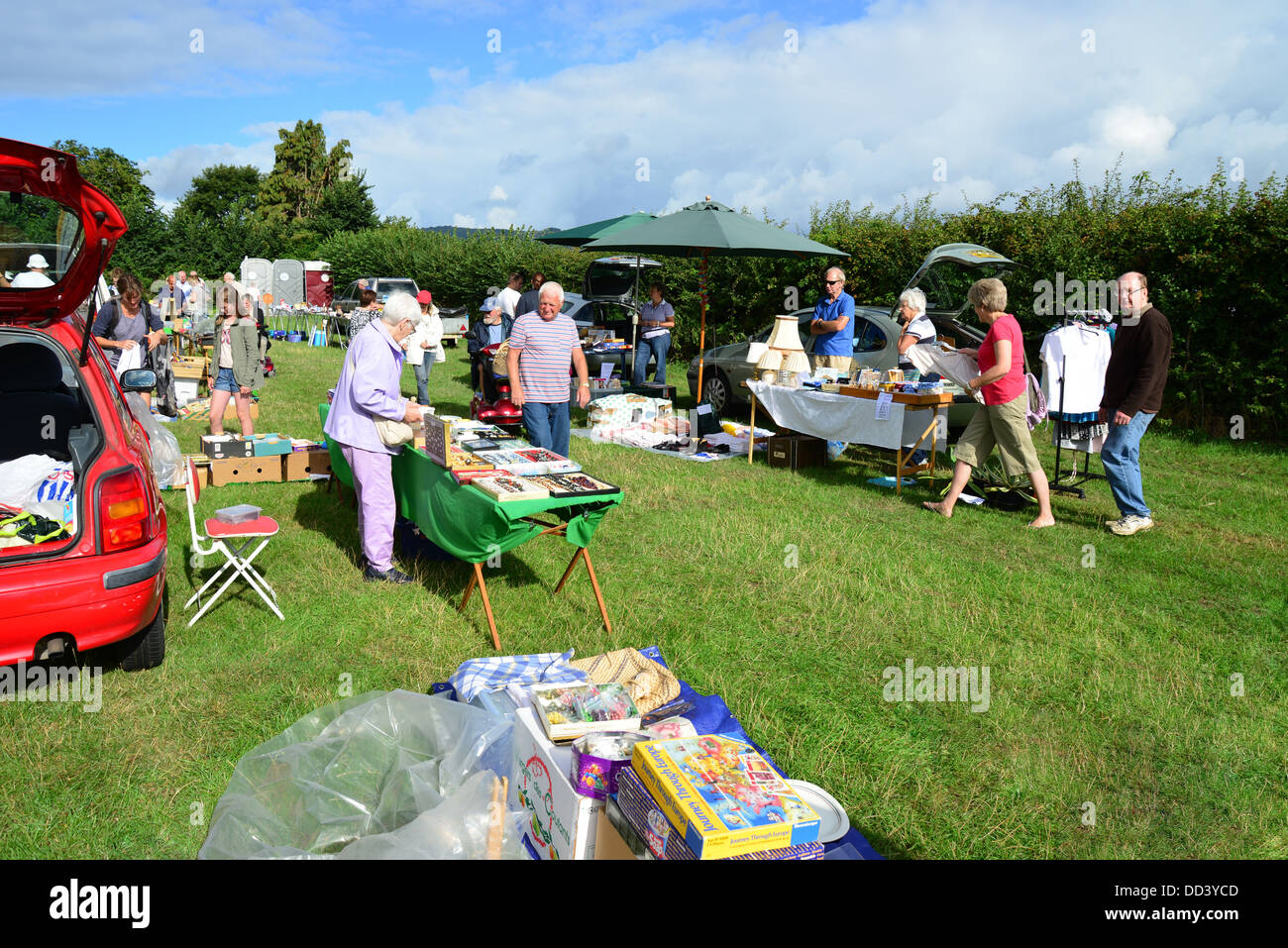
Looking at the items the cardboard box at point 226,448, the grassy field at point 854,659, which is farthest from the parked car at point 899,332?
the cardboard box at point 226,448

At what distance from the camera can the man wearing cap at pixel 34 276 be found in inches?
171

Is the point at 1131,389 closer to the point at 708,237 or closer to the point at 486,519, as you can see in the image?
the point at 708,237

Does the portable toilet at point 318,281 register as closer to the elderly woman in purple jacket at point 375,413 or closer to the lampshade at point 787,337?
the lampshade at point 787,337

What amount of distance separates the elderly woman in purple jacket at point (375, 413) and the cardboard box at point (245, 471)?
2.90 metres

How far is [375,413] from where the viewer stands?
17.1 ft

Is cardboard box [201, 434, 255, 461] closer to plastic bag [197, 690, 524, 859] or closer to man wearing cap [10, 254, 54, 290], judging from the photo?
man wearing cap [10, 254, 54, 290]

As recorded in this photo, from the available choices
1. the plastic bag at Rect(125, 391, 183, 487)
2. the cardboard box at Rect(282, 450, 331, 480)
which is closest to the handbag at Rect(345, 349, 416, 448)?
the plastic bag at Rect(125, 391, 183, 487)

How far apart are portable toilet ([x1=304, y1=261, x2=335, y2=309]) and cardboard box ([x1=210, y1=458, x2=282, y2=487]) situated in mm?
27336

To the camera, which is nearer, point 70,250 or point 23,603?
point 23,603

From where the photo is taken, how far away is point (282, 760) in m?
2.94

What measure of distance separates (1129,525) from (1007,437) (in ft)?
3.77

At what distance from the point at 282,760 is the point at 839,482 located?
656cm
